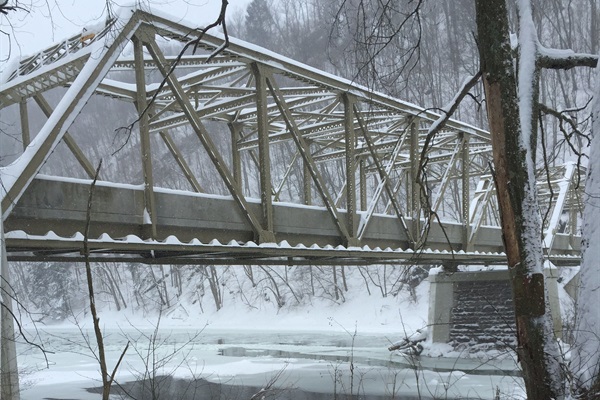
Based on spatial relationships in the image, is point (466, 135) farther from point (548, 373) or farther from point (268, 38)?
point (268, 38)

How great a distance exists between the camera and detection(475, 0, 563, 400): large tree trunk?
498cm

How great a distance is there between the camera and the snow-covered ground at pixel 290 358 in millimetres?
14703

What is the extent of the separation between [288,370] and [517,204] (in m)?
15.8

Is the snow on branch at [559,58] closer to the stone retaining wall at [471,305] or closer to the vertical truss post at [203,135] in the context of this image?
the vertical truss post at [203,135]

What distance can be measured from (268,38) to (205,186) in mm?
15728

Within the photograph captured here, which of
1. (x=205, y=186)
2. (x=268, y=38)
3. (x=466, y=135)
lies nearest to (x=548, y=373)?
(x=466, y=135)

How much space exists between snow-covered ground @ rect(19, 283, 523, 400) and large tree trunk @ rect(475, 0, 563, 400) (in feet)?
2.02

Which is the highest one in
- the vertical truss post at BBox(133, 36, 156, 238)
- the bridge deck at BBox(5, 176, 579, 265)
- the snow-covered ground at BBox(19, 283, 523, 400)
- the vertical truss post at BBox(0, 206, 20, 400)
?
the vertical truss post at BBox(133, 36, 156, 238)

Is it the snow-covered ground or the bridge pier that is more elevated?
the bridge pier

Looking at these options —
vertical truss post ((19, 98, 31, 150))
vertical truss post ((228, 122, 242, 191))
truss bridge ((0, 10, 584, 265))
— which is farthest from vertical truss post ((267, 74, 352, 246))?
vertical truss post ((19, 98, 31, 150))

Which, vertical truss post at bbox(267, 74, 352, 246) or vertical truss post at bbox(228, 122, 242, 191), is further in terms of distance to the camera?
vertical truss post at bbox(228, 122, 242, 191)

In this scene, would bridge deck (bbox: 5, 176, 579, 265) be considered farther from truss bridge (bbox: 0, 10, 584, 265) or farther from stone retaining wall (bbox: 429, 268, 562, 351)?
stone retaining wall (bbox: 429, 268, 562, 351)

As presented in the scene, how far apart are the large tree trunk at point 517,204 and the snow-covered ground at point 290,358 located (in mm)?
614

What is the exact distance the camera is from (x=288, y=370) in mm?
20094
